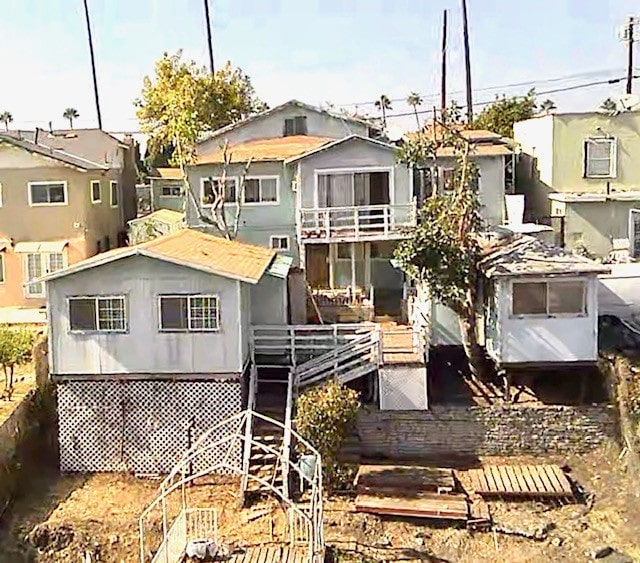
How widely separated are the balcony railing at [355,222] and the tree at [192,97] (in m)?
14.9

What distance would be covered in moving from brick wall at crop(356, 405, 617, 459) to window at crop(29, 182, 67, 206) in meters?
15.5

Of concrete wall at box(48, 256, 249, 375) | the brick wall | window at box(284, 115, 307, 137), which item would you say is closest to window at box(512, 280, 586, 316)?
the brick wall

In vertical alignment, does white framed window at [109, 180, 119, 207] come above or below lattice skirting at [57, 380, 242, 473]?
above

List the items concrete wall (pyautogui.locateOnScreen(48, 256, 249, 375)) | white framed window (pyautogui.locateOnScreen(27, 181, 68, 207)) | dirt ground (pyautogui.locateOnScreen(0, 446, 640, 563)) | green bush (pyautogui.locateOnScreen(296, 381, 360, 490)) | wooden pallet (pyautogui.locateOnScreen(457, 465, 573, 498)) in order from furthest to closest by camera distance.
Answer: white framed window (pyautogui.locateOnScreen(27, 181, 68, 207)) → concrete wall (pyautogui.locateOnScreen(48, 256, 249, 375)) → wooden pallet (pyautogui.locateOnScreen(457, 465, 573, 498)) → green bush (pyautogui.locateOnScreen(296, 381, 360, 490)) → dirt ground (pyautogui.locateOnScreen(0, 446, 640, 563))

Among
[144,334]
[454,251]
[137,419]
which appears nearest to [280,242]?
[454,251]

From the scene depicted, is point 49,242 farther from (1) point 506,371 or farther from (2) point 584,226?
(2) point 584,226

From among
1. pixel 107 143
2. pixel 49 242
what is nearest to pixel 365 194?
pixel 49 242

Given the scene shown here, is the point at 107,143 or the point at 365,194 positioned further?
the point at 107,143

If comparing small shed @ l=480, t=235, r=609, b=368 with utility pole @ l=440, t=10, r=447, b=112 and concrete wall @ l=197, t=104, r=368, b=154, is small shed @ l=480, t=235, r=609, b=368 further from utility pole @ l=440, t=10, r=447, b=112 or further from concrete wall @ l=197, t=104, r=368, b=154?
utility pole @ l=440, t=10, r=447, b=112

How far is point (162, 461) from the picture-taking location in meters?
18.8

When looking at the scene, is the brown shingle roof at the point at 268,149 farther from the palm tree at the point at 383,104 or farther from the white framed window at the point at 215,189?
the palm tree at the point at 383,104

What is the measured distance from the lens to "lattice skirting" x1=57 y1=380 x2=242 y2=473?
61.1 ft

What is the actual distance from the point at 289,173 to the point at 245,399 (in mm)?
12019

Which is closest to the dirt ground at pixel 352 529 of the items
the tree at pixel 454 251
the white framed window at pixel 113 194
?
the tree at pixel 454 251
